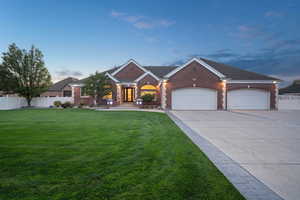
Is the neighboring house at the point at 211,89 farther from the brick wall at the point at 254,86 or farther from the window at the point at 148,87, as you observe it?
the window at the point at 148,87

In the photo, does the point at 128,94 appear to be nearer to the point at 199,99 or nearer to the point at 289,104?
the point at 199,99

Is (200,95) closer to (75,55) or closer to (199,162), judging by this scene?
(199,162)

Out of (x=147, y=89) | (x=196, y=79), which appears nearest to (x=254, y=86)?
(x=196, y=79)

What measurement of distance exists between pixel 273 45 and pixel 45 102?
4920 cm

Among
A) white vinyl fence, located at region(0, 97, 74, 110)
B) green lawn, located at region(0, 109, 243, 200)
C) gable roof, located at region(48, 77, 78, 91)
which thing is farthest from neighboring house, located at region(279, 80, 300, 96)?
gable roof, located at region(48, 77, 78, 91)

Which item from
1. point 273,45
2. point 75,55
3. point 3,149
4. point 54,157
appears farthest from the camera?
point 273,45

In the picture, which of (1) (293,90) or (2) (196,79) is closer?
(2) (196,79)

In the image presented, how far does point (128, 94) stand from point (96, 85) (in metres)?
5.35

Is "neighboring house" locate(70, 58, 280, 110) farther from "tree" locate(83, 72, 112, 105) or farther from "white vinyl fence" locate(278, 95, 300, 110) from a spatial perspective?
"tree" locate(83, 72, 112, 105)

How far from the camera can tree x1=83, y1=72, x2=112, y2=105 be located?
18844mm

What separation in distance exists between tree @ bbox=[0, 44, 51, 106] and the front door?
12.3 meters

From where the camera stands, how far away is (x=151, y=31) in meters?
23.4

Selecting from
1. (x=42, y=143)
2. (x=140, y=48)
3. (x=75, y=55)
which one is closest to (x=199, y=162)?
(x=42, y=143)

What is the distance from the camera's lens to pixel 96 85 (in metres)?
18.9
